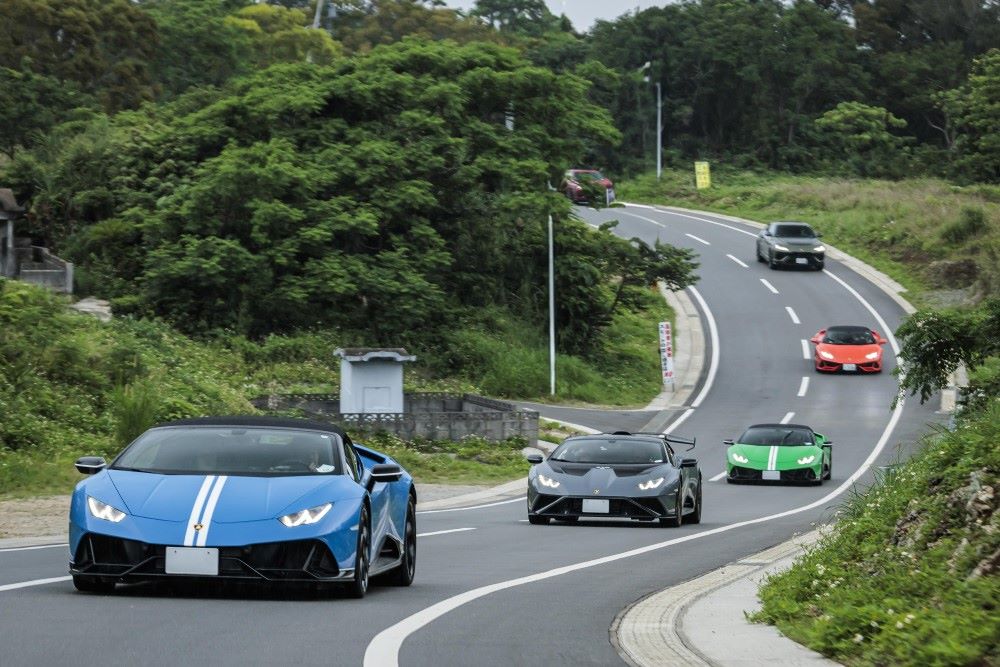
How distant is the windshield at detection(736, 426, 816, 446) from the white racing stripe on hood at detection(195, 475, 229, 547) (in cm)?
2474

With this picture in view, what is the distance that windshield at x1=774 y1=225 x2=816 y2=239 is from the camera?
249ft

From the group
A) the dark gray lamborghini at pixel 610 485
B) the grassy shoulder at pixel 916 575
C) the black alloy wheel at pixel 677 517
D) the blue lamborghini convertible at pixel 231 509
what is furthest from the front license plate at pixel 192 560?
the black alloy wheel at pixel 677 517

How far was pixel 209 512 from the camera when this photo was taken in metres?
11.3

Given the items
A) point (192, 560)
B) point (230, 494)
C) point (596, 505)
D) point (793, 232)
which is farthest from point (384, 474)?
point (793, 232)

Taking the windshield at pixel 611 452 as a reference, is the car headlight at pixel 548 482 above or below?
below

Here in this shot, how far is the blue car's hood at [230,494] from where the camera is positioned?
11305mm

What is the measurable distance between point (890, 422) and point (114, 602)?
132ft

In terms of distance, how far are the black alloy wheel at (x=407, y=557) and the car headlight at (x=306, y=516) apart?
70.2 inches

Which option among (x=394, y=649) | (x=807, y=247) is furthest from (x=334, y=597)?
(x=807, y=247)

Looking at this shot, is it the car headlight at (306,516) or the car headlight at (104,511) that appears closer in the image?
the car headlight at (104,511)

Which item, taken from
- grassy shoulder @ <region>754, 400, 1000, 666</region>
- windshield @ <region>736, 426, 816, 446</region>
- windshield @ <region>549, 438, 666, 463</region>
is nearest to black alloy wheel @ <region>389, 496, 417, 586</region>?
grassy shoulder @ <region>754, 400, 1000, 666</region>

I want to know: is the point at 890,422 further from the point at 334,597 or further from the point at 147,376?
the point at 334,597

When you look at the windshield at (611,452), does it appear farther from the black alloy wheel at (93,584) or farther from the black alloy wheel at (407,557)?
the black alloy wheel at (93,584)

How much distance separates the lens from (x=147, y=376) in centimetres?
3538
